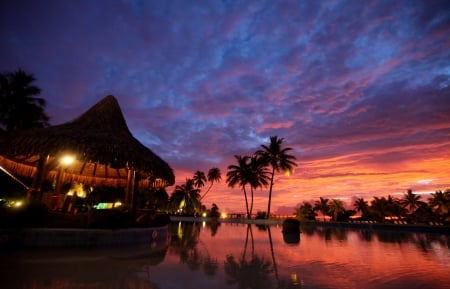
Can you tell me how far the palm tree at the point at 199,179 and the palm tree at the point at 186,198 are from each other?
3328mm

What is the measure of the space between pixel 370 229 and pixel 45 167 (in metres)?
22.7

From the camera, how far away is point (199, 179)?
5428 centimetres

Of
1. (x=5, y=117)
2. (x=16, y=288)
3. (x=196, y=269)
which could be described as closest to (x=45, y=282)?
(x=16, y=288)

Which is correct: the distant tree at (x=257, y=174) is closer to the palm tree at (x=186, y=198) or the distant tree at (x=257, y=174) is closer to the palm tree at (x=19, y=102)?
the palm tree at (x=186, y=198)

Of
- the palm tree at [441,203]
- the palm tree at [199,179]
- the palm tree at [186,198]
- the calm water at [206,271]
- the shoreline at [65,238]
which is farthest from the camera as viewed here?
the palm tree at [199,179]

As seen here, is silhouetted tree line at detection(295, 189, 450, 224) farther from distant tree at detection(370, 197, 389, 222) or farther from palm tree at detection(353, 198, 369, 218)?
palm tree at detection(353, 198, 369, 218)

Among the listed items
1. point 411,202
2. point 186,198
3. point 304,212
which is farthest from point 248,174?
point 411,202

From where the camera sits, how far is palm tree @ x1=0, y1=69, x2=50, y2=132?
1725 centimetres

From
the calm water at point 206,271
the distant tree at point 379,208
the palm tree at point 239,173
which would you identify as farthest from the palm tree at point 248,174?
the calm water at point 206,271

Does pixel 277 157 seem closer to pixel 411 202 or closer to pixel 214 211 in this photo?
pixel 214 211

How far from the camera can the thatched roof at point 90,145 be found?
810 cm

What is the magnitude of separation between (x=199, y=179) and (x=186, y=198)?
7.45 meters

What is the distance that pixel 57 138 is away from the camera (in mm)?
8188

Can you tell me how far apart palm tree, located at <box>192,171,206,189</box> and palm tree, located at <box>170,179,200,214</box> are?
10.9 feet
